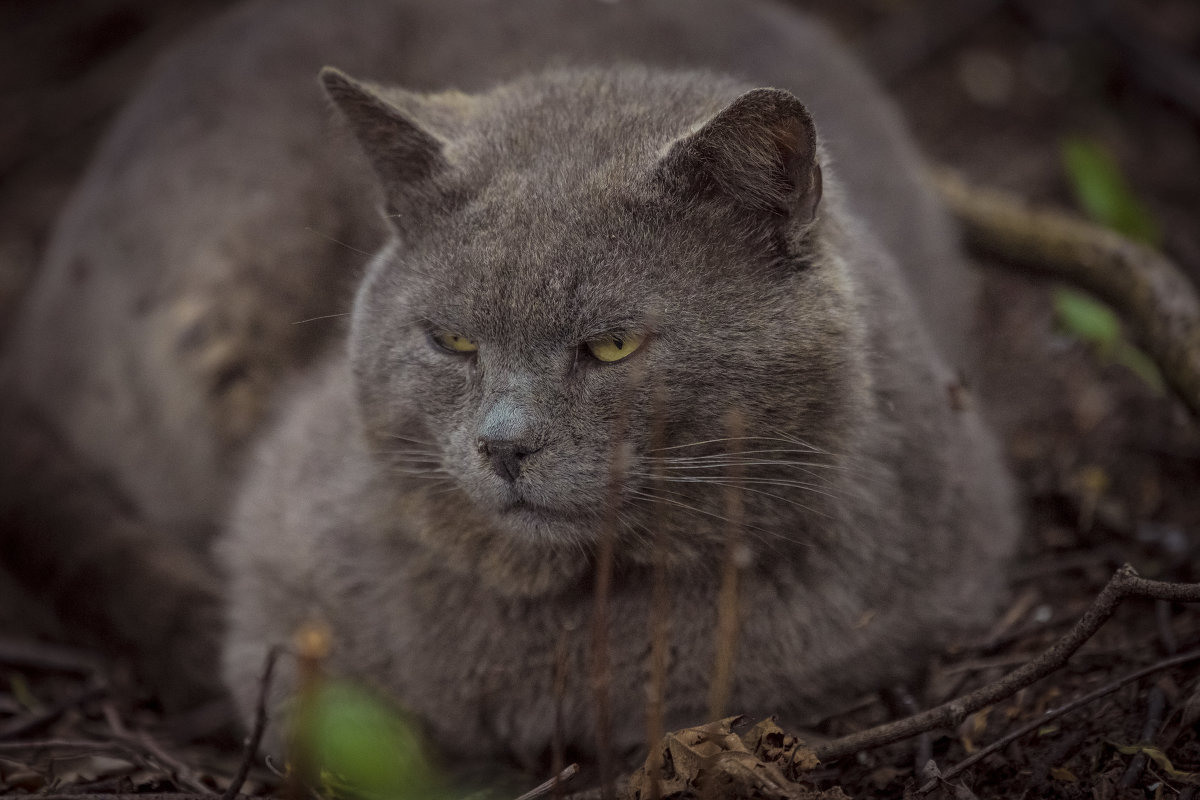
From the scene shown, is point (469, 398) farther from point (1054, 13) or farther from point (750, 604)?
point (1054, 13)

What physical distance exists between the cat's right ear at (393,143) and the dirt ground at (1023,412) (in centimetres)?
119

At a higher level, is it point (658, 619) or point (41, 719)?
point (658, 619)

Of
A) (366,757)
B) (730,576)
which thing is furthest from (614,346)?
(366,757)

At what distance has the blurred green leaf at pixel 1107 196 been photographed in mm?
3355

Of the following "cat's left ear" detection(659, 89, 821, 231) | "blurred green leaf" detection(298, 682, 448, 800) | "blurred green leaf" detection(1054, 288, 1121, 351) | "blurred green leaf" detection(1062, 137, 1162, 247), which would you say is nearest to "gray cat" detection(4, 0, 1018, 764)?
"cat's left ear" detection(659, 89, 821, 231)

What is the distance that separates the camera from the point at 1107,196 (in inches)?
134

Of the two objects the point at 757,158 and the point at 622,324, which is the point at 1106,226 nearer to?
the point at 757,158

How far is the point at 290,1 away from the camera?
3.63m

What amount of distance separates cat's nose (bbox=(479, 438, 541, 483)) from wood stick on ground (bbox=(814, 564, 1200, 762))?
68 cm

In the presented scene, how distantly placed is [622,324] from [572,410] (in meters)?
0.17

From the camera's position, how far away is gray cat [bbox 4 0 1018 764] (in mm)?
1923

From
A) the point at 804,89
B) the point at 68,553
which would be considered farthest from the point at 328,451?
the point at 804,89

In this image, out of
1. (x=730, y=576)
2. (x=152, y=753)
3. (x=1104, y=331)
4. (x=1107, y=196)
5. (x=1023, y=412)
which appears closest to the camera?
Answer: (x=730, y=576)

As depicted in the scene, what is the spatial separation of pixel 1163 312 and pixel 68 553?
2.79 meters
